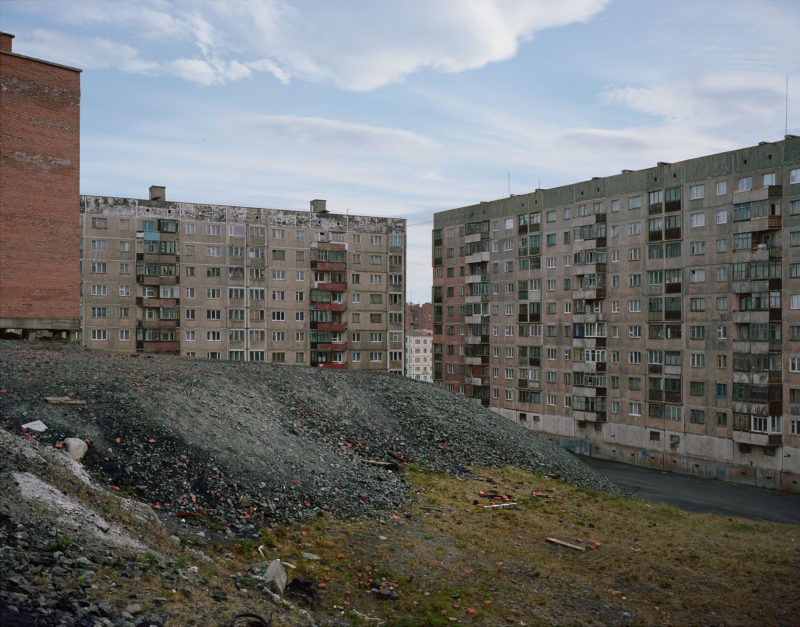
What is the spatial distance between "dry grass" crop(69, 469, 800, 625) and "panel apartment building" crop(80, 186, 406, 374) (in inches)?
1976

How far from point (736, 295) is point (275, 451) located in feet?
143

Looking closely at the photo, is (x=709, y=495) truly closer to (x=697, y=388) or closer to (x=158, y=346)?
(x=697, y=388)

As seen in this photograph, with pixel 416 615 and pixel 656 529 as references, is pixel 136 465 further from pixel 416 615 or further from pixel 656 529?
pixel 656 529

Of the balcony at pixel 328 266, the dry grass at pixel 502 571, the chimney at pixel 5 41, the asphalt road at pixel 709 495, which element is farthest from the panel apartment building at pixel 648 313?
the chimney at pixel 5 41

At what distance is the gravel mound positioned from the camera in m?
20.6

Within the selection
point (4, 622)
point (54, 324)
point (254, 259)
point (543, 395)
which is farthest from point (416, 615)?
point (254, 259)

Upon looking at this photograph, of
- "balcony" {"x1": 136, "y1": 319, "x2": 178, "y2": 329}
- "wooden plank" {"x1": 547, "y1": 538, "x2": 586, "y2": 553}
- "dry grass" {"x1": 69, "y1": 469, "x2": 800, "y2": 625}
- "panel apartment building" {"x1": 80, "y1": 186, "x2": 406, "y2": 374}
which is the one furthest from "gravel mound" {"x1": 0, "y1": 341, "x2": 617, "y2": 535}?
"panel apartment building" {"x1": 80, "y1": 186, "x2": 406, "y2": 374}

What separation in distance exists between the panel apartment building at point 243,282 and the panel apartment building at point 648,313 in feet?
35.5

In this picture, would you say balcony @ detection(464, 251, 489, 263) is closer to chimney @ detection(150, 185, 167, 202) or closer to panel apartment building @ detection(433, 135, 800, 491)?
panel apartment building @ detection(433, 135, 800, 491)

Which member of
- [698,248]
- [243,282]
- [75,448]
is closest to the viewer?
[75,448]

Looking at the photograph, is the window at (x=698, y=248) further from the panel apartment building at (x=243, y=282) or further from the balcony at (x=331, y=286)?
the balcony at (x=331, y=286)

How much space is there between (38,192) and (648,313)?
50429 millimetres

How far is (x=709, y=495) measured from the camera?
47.2 metres

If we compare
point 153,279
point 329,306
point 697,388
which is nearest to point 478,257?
point 329,306
